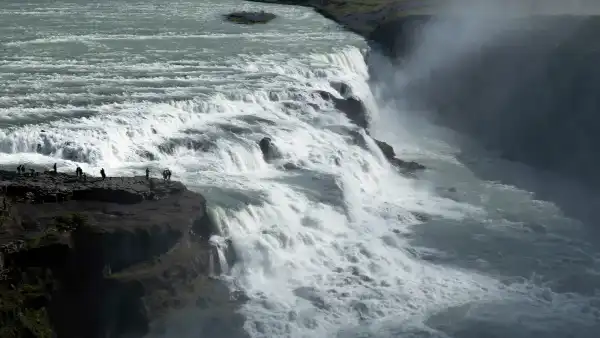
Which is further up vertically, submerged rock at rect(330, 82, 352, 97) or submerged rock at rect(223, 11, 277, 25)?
submerged rock at rect(223, 11, 277, 25)

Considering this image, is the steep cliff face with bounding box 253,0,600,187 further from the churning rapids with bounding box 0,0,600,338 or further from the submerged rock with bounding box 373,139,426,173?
the submerged rock with bounding box 373,139,426,173

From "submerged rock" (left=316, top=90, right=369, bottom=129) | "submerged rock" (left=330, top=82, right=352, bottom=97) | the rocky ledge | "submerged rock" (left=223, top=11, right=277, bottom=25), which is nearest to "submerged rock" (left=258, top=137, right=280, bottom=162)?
the rocky ledge

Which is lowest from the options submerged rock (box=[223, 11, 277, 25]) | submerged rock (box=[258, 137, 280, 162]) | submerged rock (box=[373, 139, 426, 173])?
submerged rock (box=[373, 139, 426, 173])

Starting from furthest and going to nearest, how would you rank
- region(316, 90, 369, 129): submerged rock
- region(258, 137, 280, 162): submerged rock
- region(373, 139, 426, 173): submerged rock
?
region(316, 90, 369, 129): submerged rock, region(373, 139, 426, 173): submerged rock, region(258, 137, 280, 162): submerged rock

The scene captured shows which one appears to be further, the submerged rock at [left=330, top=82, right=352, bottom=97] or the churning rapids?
the submerged rock at [left=330, top=82, right=352, bottom=97]

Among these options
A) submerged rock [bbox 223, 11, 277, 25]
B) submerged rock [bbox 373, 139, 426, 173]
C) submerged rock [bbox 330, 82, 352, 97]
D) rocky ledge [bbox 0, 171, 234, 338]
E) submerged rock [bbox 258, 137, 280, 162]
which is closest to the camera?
rocky ledge [bbox 0, 171, 234, 338]

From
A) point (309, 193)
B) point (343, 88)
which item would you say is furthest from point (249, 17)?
point (309, 193)

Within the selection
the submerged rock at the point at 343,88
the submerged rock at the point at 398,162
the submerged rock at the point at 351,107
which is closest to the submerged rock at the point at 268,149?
the submerged rock at the point at 398,162
